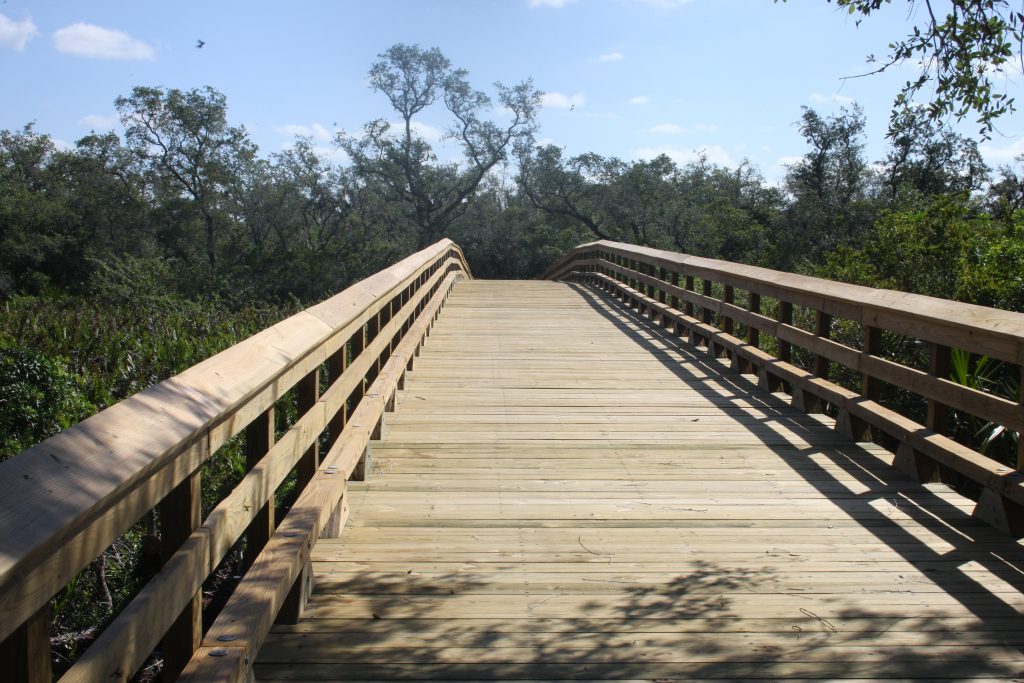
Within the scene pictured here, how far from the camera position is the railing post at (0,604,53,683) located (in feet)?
4.56

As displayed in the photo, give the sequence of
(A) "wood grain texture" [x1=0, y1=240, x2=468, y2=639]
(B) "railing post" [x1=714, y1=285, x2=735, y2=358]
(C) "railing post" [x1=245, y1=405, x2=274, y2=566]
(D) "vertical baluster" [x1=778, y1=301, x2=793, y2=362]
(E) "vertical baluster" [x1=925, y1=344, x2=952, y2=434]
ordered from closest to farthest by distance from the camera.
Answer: (A) "wood grain texture" [x1=0, y1=240, x2=468, y2=639], (C) "railing post" [x1=245, y1=405, x2=274, y2=566], (E) "vertical baluster" [x1=925, y1=344, x2=952, y2=434], (D) "vertical baluster" [x1=778, y1=301, x2=793, y2=362], (B) "railing post" [x1=714, y1=285, x2=735, y2=358]

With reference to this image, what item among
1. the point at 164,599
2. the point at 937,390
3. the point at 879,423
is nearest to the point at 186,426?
the point at 164,599

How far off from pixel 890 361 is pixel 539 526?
3412 mm

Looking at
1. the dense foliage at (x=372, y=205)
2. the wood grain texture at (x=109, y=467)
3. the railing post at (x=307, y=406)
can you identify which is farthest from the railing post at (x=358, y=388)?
the dense foliage at (x=372, y=205)

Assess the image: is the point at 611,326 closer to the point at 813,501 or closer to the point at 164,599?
the point at 813,501

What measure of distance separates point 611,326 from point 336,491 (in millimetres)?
8334

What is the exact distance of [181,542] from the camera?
2141mm

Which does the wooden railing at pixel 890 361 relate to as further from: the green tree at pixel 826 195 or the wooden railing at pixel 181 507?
the green tree at pixel 826 195

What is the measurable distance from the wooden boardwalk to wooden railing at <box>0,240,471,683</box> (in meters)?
0.35

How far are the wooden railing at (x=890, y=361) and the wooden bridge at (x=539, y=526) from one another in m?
0.02

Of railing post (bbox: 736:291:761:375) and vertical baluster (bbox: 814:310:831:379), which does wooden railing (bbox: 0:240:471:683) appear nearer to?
vertical baluster (bbox: 814:310:831:379)

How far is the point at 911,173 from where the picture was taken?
3566cm

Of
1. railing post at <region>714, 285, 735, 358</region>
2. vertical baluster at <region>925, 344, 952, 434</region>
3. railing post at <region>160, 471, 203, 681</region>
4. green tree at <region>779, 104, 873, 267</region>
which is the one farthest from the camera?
green tree at <region>779, 104, 873, 267</region>

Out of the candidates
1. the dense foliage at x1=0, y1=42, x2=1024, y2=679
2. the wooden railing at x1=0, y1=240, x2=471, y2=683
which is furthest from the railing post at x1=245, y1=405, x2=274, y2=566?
the dense foliage at x1=0, y1=42, x2=1024, y2=679
